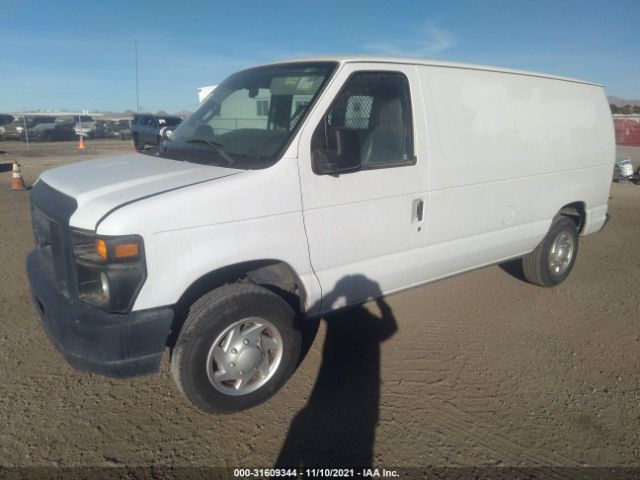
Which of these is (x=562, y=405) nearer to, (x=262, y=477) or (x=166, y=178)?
(x=262, y=477)

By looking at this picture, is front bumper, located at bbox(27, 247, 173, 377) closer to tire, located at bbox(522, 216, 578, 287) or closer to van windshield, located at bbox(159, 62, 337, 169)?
van windshield, located at bbox(159, 62, 337, 169)

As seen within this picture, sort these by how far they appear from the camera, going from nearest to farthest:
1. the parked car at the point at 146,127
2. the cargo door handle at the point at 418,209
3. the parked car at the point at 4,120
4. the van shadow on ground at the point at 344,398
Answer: the van shadow on ground at the point at 344,398 → the cargo door handle at the point at 418,209 → the parked car at the point at 146,127 → the parked car at the point at 4,120

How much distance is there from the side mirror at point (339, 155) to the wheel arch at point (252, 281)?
26.3 inches

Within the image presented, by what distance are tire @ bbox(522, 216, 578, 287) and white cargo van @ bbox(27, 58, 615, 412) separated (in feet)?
1.95

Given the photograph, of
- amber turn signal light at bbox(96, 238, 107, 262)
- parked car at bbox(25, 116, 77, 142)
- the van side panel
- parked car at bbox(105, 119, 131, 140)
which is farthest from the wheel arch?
parked car at bbox(105, 119, 131, 140)

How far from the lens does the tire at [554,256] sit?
15.8 feet

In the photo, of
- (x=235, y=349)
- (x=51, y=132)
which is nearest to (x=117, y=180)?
(x=235, y=349)

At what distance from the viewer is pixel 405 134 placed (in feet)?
11.3

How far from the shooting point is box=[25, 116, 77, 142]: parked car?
30697mm

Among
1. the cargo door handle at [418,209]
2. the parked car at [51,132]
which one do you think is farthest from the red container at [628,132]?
the parked car at [51,132]

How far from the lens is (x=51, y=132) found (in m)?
31.6

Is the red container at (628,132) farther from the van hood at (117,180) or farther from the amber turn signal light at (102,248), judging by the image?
the amber turn signal light at (102,248)

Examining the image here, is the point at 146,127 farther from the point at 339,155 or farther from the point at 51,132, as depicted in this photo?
the point at 339,155

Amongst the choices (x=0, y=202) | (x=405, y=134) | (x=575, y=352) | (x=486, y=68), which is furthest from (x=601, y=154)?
(x=0, y=202)
